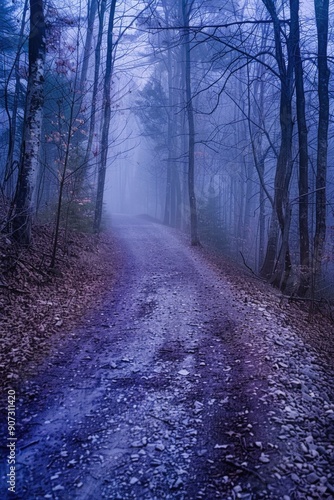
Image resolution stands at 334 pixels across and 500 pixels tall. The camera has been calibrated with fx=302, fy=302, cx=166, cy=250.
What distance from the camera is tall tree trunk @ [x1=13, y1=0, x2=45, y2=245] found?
773 cm

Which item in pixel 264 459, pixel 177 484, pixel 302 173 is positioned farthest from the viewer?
Result: pixel 302 173

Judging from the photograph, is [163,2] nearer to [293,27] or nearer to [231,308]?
[293,27]

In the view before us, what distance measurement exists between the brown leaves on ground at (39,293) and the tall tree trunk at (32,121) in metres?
0.96

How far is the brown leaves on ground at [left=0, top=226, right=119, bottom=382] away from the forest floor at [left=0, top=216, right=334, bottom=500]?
0.04 meters

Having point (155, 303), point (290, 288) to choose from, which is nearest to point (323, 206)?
point (290, 288)

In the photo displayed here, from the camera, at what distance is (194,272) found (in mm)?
10031

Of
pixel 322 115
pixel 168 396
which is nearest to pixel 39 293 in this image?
pixel 168 396

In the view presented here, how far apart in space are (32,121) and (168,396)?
24.2 feet

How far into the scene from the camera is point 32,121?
7.79m

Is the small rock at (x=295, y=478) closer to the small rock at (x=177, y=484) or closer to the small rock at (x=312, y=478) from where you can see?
the small rock at (x=312, y=478)

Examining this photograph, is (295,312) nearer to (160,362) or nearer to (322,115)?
(160,362)

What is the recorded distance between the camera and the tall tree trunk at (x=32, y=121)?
305 inches

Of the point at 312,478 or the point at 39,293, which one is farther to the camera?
the point at 39,293

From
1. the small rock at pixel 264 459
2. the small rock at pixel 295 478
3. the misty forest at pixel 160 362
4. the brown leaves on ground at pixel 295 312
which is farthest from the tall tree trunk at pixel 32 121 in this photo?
the small rock at pixel 295 478
